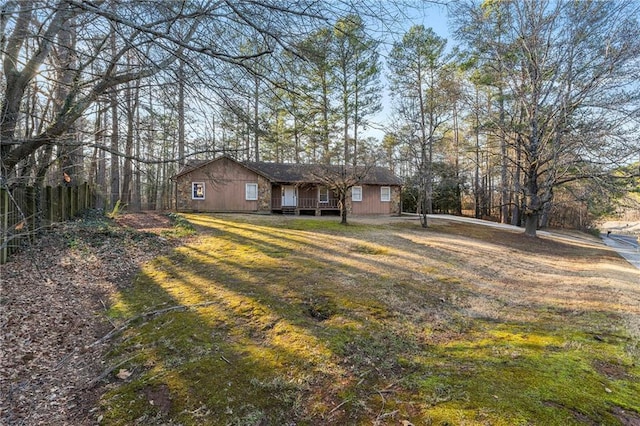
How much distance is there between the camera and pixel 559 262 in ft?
30.6

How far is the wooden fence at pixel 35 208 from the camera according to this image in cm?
507

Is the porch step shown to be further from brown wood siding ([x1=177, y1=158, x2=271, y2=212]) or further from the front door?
brown wood siding ([x1=177, y1=158, x2=271, y2=212])

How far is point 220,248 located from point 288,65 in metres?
6.41

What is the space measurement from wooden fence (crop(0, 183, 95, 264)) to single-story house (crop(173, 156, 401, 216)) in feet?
20.6

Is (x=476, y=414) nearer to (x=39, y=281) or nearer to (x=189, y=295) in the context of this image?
(x=189, y=295)

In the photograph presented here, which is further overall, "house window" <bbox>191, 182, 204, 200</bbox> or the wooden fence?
"house window" <bbox>191, 182, 204, 200</bbox>

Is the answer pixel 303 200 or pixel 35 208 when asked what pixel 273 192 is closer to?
pixel 303 200

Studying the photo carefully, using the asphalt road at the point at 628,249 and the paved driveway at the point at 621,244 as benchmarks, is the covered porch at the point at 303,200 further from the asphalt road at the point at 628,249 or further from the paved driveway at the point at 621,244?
the asphalt road at the point at 628,249

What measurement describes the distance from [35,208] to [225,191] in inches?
495

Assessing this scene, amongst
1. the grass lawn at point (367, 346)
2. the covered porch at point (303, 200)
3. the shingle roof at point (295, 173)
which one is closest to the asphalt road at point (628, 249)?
the grass lawn at point (367, 346)

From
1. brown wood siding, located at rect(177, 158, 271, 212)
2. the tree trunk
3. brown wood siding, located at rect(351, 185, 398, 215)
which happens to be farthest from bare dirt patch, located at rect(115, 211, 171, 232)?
the tree trunk

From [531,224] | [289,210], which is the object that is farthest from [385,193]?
[531,224]

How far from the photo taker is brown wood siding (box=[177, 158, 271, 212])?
18984 mm

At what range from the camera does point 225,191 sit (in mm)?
19453
